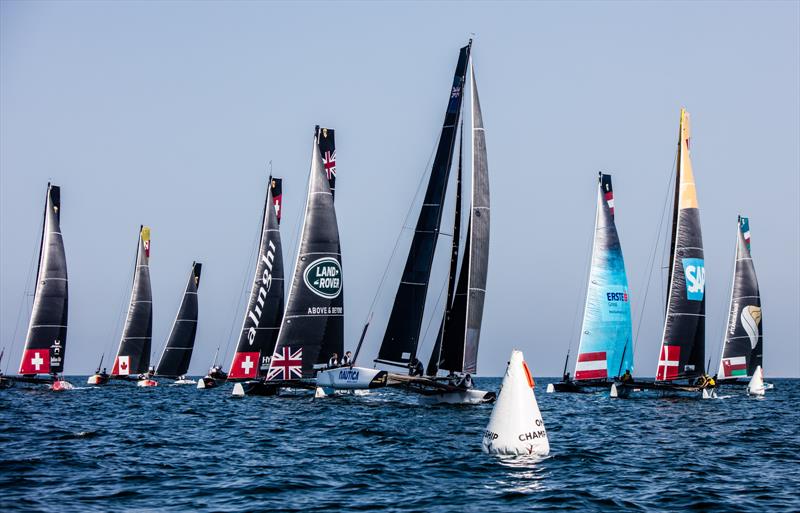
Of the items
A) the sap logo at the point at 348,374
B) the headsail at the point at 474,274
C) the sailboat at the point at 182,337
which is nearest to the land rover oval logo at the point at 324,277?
the sap logo at the point at 348,374

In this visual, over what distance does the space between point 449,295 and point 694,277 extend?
1475 centimetres

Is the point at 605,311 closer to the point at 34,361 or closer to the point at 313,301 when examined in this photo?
the point at 313,301

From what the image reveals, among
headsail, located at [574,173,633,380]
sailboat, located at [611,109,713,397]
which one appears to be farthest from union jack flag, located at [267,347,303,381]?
headsail, located at [574,173,633,380]

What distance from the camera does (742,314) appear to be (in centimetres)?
5884

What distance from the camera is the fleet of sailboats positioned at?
3531cm

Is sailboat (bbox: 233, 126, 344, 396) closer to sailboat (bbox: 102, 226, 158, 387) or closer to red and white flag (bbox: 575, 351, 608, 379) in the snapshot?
red and white flag (bbox: 575, 351, 608, 379)

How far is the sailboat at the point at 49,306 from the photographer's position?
49.2 metres

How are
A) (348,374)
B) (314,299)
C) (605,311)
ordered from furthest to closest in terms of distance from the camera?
(605,311) → (314,299) → (348,374)

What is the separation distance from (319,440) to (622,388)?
2613 centimetres

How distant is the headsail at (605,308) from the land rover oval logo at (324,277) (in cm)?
1694

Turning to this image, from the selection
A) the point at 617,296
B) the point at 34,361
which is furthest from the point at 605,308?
the point at 34,361

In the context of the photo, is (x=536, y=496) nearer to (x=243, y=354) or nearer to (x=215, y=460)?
(x=215, y=460)

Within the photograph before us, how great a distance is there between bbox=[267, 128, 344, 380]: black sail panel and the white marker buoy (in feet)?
65.8

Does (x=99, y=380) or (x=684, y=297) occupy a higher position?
(x=684, y=297)
